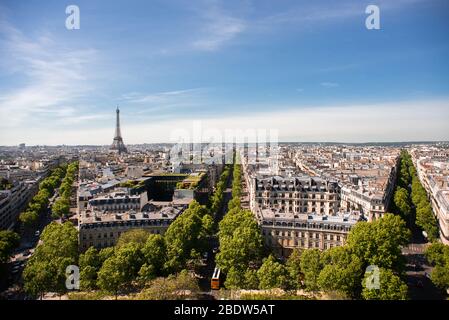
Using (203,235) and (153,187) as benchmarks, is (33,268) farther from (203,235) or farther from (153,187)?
(153,187)

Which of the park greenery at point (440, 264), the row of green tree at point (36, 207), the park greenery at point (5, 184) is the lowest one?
the park greenery at point (440, 264)

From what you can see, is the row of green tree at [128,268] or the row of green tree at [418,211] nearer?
the row of green tree at [128,268]

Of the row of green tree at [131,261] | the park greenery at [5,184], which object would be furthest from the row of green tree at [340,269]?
the park greenery at [5,184]

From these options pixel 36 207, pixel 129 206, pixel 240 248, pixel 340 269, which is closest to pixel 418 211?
pixel 340 269

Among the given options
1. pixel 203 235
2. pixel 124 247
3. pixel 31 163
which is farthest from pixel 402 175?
pixel 31 163

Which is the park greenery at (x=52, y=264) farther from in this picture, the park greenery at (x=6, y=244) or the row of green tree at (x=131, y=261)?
the park greenery at (x=6, y=244)

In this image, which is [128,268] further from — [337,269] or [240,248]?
[337,269]

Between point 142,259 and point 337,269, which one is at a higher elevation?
point 337,269

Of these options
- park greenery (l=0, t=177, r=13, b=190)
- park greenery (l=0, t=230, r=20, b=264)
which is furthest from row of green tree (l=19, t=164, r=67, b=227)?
park greenery (l=0, t=230, r=20, b=264)
